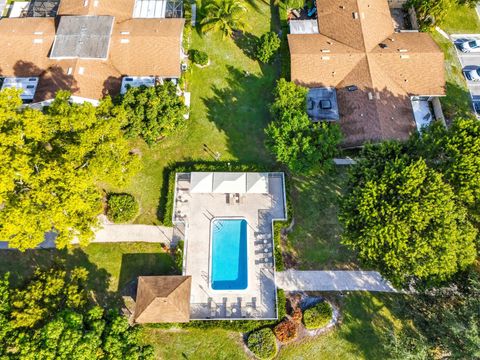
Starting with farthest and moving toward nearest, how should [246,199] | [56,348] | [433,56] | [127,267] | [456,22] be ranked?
[456,22]
[433,56]
[246,199]
[127,267]
[56,348]

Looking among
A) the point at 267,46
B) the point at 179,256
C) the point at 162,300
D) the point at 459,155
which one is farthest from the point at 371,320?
the point at 267,46

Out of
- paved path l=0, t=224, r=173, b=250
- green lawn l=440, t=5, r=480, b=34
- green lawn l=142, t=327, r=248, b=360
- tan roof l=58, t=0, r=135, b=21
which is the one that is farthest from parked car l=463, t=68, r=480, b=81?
tan roof l=58, t=0, r=135, b=21

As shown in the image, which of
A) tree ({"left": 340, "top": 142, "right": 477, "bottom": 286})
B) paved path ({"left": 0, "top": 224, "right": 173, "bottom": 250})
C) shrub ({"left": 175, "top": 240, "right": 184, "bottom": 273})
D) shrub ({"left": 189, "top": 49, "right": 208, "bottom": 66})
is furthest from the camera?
shrub ({"left": 189, "top": 49, "right": 208, "bottom": 66})

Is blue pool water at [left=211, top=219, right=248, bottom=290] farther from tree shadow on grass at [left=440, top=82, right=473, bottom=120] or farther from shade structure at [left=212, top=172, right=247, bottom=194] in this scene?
tree shadow on grass at [left=440, top=82, right=473, bottom=120]

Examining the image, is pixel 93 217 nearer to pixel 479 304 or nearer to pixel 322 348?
pixel 322 348

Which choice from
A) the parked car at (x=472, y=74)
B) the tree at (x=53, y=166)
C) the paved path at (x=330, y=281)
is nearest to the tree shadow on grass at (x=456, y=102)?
the parked car at (x=472, y=74)

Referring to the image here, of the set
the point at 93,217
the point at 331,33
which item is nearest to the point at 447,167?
the point at 331,33

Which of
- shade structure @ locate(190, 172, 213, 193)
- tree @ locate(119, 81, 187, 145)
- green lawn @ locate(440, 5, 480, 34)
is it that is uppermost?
green lawn @ locate(440, 5, 480, 34)

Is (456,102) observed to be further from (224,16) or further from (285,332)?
(285,332)
